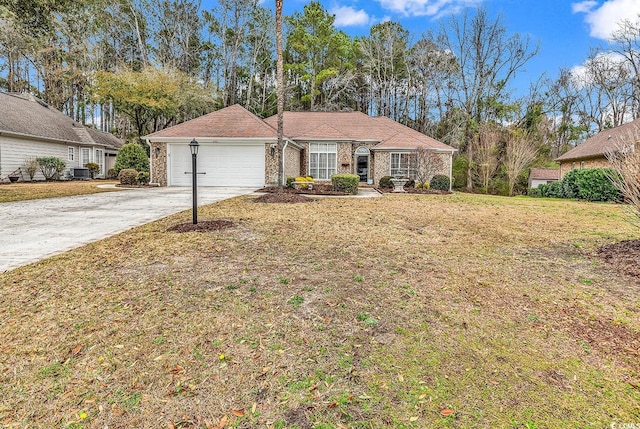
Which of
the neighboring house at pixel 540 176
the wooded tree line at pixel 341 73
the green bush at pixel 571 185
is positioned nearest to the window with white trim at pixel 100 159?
the wooded tree line at pixel 341 73

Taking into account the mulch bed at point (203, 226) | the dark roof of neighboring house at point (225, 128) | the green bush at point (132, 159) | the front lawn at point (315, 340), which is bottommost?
the front lawn at point (315, 340)

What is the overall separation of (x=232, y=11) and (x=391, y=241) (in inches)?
1299

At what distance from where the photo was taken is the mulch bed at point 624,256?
15.4ft

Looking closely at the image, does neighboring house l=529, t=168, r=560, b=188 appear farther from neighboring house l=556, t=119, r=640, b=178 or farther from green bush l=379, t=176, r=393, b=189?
green bush l=379, t=176, r=393, b=189

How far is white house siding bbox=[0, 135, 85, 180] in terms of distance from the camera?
1880 centimetres

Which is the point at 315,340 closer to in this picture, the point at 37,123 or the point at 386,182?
the point at 386,182

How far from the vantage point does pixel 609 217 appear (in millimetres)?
9750

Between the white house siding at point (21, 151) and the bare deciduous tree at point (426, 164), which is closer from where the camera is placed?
the white house siding at point (21, 151)

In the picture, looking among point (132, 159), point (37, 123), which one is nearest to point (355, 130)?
point (132, 159)

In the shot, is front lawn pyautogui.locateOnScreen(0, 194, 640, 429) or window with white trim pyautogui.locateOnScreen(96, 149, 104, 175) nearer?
front lawn pyautogui.locateOnScreen(0, 194, 640, 429)

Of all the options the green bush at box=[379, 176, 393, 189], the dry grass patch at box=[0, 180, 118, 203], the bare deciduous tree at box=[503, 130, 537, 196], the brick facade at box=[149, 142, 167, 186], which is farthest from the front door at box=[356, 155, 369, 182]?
the dry grass patch at box=[0, 180, 118, 203]

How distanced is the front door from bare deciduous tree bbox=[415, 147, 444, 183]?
3.23 meters

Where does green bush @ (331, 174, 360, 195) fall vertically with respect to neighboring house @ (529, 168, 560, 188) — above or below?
below

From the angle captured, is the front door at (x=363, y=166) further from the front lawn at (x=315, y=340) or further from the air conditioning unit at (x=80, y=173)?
the air conditioning unit at (x=80, y=173)
